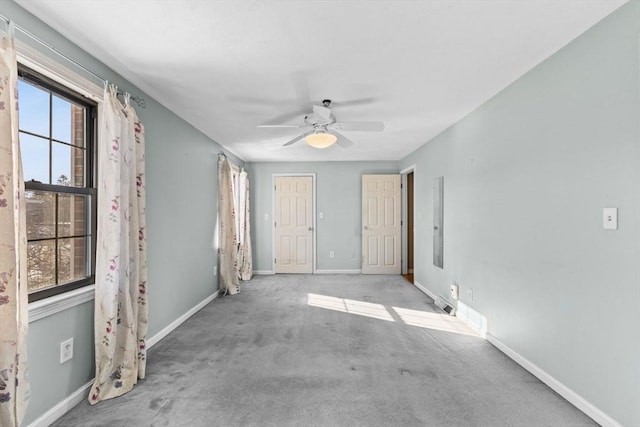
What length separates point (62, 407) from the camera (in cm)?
181

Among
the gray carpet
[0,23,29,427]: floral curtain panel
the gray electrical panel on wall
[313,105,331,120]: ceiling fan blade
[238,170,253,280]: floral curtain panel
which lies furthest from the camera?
[238,170,253,280]: floral curtain panel

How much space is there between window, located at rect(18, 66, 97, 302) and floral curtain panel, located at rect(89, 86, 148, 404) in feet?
0.44

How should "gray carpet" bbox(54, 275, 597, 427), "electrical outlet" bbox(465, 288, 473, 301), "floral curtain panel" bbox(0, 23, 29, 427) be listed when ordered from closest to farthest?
"floral curtain panel" bbox(0, 23, 29, 427) → "gray carpet" bbox(54, 275, 597, 427) → "electrical outlet" bbox(465, 288, 473, 301)

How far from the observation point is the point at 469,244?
3.26m

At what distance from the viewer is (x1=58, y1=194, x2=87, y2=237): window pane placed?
1.89 m

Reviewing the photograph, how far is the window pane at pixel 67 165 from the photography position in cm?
186

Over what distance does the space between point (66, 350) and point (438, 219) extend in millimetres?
4096

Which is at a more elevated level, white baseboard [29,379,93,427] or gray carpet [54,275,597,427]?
white baseboard [29,379,93,427]

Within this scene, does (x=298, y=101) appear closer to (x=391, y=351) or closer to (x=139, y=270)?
(x=139, y=270)

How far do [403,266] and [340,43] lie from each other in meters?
4.84

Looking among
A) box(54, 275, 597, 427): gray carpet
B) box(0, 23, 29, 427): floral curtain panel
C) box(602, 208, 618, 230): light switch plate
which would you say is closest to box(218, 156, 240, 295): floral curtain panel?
box(54, 275, 597, 427): gray carpet

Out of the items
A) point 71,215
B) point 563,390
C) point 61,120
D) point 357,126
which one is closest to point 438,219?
point 357,126

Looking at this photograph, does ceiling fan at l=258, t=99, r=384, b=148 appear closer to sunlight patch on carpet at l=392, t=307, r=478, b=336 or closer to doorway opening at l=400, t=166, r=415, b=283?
sunlight patch on carpet at l=392, t=307, r=478, b=336

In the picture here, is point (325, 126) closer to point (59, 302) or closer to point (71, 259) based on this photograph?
point (71, 259)
